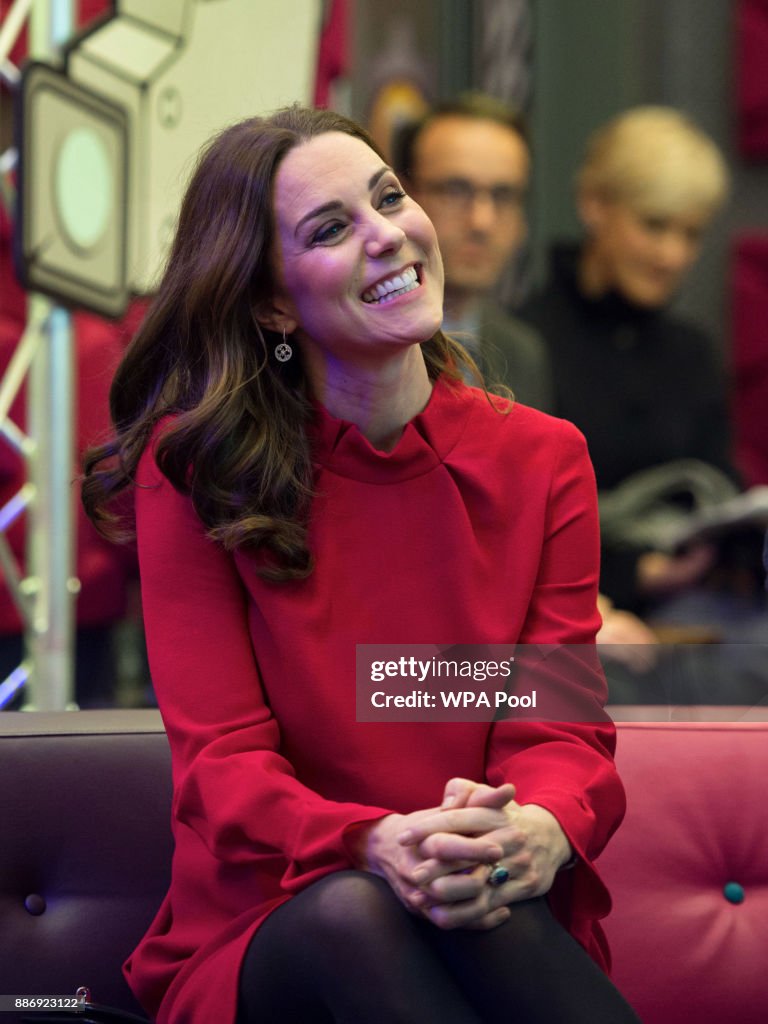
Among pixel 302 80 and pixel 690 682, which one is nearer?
pixel 690 682

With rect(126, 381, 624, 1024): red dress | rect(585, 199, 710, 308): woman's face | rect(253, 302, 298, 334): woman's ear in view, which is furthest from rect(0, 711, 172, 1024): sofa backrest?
rect(585, 199, 710, 308): woman's face

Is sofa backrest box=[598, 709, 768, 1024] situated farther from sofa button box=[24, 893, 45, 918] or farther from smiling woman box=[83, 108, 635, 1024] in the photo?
sofa button box=[24, 893, 45, 918]

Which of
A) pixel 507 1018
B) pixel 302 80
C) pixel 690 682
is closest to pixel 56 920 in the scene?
pixel 507 1018

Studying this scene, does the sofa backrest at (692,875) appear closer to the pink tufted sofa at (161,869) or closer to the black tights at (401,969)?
the pink tufted sofa at (161,869)

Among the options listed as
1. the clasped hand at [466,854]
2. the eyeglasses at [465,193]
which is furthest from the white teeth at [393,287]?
the eyeglasses at [465,193]

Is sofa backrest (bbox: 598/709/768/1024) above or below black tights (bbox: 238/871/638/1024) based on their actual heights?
below

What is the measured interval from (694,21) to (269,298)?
11.0 ft

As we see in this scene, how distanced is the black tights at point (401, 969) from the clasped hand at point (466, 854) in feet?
0.06

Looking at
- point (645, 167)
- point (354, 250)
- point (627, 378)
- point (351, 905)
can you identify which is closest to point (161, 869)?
point (351, 905)

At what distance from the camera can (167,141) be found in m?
2.90

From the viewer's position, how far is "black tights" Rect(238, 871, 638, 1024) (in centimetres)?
111

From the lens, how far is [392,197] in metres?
1.40

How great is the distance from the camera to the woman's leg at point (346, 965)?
3.66ft

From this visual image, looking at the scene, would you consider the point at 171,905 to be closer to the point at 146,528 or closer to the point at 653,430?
the point at 146,528
